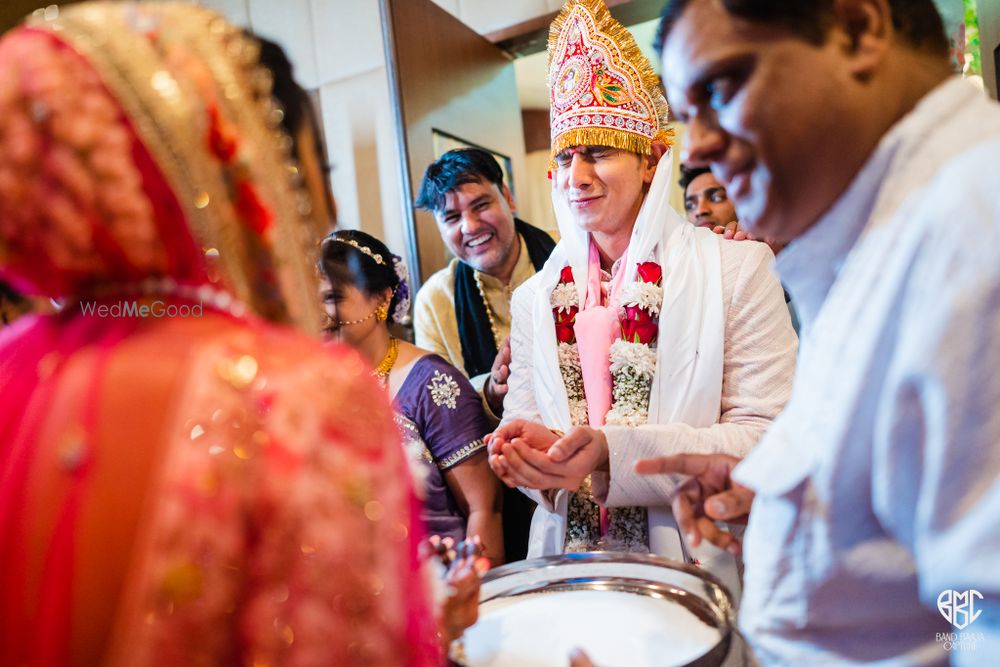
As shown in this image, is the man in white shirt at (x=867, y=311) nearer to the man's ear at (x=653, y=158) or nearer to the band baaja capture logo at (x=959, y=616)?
the band baaja capture logo at (x=959, y=616)

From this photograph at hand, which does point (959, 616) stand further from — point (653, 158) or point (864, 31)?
point (653, 158)

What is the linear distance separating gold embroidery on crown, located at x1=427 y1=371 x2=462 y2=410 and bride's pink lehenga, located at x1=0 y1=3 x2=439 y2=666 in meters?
1.43

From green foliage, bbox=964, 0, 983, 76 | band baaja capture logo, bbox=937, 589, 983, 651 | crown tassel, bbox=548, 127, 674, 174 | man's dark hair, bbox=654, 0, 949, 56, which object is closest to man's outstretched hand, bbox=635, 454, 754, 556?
band baaja capture logo, bbox=937, 589, 983, 651

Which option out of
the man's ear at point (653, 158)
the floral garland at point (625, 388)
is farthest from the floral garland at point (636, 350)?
the man's ear at point (653, 158)

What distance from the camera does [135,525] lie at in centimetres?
51

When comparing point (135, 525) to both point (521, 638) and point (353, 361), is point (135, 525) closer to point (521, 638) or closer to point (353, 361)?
point (353, 361)

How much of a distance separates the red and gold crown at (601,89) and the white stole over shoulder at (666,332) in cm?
13

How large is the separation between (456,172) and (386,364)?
2.70 ft

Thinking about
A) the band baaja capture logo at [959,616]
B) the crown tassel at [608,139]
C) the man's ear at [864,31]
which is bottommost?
the band baaja capture logo at [959,616]

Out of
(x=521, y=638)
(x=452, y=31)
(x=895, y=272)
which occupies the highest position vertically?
(x=452, y=31)

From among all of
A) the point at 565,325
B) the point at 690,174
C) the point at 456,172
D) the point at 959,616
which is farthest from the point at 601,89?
the point at 959,616

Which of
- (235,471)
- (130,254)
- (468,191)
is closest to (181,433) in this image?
(235,471)

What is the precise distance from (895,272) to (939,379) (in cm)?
9

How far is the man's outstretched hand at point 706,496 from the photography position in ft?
2.65
